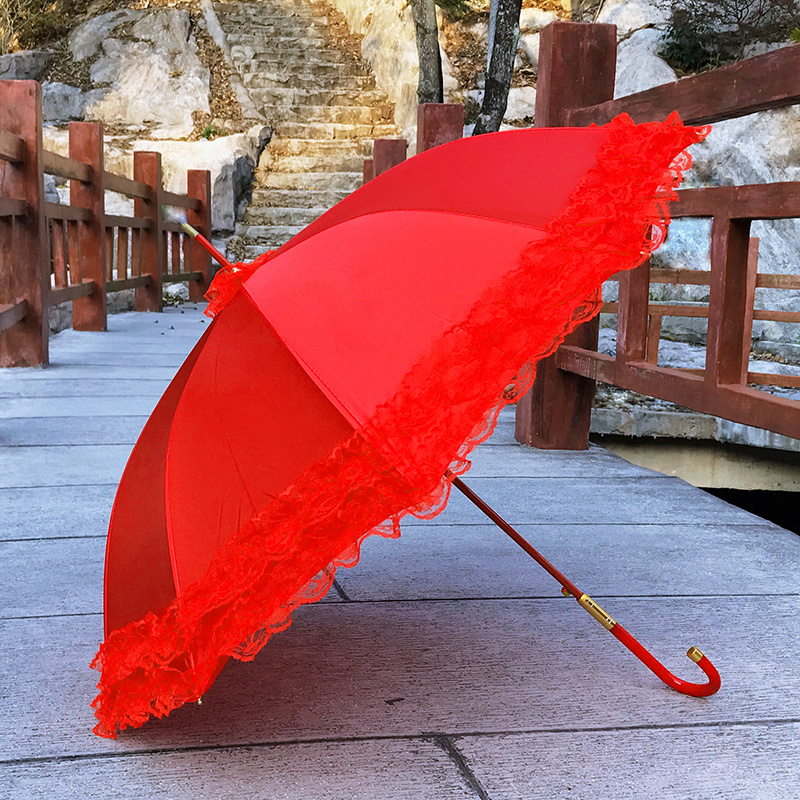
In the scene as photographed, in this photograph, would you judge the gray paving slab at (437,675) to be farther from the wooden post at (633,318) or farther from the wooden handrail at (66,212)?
the wooden handrail at (66,212)

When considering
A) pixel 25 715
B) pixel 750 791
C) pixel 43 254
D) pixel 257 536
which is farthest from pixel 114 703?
pixel 43 254

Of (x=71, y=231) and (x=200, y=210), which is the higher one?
(x=200, y=210)

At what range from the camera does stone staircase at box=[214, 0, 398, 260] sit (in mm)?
10547

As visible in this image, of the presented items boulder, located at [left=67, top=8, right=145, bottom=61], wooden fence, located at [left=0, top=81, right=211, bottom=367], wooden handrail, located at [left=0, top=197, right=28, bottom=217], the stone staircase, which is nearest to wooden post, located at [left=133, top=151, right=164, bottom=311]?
wooden fence, located at [left=0, top=81, right=211, bottom=367]

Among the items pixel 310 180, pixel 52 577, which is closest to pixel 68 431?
pixel 52 577

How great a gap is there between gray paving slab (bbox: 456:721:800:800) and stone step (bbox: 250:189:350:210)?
990 cm

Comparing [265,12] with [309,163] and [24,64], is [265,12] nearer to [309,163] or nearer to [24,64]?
[24,64]

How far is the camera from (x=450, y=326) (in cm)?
88

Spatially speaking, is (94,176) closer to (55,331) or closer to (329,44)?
(55,331)

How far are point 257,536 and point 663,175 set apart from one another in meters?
0.57

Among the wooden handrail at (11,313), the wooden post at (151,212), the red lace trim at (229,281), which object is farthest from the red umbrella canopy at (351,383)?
the wooden post at (151,212)

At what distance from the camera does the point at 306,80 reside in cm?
1247

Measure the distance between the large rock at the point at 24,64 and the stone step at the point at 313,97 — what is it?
10.3 feet

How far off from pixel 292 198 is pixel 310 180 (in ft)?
1.16
